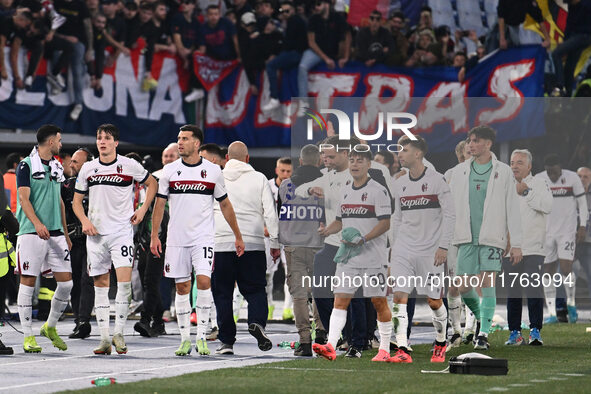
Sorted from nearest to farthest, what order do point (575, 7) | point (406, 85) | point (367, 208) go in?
1. point (367, 208)
2. point (575, 7)
3. point (406, 85)

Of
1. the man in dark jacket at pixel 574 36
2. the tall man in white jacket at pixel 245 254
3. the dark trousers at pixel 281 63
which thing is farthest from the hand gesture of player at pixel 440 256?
the dark trousers at pixel 281 63

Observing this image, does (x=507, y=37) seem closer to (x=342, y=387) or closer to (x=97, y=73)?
(x=97, y=73)

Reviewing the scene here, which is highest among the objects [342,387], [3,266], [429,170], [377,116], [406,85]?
[406,85]

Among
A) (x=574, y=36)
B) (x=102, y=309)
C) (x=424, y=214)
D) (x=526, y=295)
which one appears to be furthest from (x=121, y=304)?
(x=574, y=36)

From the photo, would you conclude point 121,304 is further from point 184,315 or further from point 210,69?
point 210,69

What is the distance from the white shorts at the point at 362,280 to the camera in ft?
36.7

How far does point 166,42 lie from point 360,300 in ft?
45.4

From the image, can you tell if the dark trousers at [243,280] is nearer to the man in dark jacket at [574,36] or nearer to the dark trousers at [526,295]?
the dark trousers at [526,295]

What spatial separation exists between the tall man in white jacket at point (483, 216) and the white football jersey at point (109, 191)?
11.8 ft

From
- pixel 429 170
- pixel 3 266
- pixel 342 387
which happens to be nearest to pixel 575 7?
pixel 429 170

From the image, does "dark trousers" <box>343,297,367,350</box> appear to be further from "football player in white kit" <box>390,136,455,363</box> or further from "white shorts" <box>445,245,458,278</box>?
"white shorts" <box>445,245,458,278</box>

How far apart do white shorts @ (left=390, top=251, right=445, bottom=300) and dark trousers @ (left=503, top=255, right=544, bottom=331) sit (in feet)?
8.09

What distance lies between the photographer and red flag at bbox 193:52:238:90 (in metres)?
24.9

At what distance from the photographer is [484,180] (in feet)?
42.7
